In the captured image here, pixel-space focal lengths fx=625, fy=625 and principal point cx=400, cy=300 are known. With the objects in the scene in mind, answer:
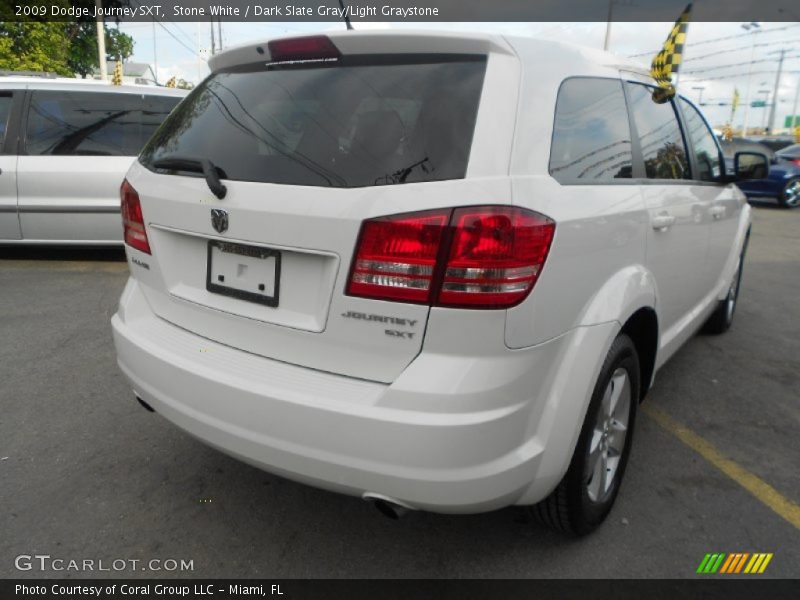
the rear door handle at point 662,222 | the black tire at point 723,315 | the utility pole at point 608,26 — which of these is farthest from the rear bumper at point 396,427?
the utility pole at point 608,26

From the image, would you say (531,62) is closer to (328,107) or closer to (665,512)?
(328,107)

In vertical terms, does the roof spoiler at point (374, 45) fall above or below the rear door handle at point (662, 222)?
above

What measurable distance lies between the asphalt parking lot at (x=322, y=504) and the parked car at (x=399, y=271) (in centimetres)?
27

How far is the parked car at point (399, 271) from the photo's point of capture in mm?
1673

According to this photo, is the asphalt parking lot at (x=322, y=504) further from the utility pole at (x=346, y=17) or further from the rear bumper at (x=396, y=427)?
the utility pole at (x=346, y=17)

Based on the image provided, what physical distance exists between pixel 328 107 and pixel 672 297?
184 centimetres

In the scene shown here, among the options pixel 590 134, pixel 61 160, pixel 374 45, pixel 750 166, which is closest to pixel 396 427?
pixel 374 45

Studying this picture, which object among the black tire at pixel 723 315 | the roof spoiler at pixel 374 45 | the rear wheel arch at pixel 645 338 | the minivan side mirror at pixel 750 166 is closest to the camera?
the roof spoiler at pixel 374 45

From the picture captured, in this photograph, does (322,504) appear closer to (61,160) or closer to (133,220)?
(133,220)

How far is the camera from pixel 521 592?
6.73ft

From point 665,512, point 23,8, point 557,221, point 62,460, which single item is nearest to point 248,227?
point 557,221

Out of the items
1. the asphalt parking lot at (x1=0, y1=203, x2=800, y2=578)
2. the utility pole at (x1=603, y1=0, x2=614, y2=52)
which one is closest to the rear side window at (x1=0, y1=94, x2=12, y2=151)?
the asphalt parking lot at (x1=0, y1=203, x2=800, y2=578)

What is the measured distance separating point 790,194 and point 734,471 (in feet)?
47.3

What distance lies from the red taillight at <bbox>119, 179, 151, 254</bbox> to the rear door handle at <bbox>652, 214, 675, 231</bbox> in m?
1.96
